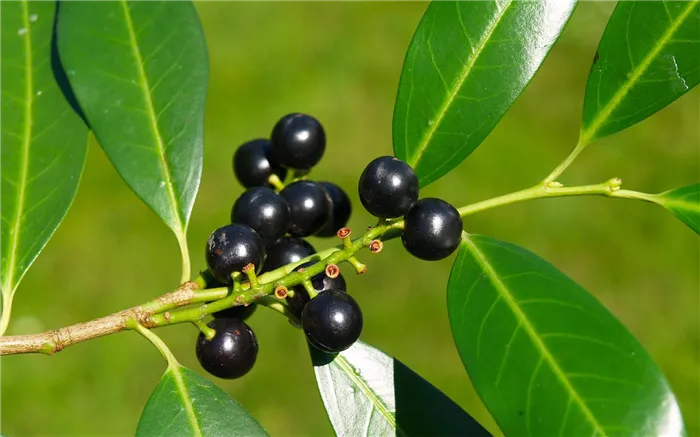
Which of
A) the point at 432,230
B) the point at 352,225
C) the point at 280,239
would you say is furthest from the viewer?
the point at 352,225

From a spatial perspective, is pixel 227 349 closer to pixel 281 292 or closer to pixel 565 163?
pixel 281 292

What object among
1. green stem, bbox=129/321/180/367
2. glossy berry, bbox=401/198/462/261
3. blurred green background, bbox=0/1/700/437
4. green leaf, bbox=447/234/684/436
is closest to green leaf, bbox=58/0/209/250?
green stem, bbox=129/321/180/367

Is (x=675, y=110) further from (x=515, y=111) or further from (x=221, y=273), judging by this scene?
(x=221, y=273)

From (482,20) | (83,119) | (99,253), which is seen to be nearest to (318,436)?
(99,253)

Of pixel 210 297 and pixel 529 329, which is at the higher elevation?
pixel 529 329

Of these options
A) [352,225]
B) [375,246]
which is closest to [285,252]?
[375,246]

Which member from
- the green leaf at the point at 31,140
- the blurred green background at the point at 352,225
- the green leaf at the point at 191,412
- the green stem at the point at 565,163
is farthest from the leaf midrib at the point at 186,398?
the blurred green background at the point at 352,225

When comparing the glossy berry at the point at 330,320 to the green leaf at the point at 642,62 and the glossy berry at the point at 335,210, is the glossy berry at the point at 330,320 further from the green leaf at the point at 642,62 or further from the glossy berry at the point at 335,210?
the green leaf at the point at 642,62
